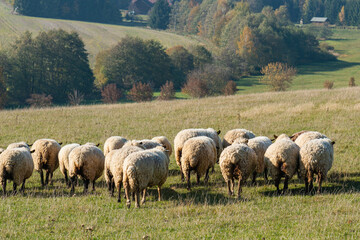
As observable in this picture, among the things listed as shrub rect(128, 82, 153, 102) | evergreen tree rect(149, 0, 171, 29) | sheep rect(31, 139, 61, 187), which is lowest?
shrub rect(128, 82, 153, 102)

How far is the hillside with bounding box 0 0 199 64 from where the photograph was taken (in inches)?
3746

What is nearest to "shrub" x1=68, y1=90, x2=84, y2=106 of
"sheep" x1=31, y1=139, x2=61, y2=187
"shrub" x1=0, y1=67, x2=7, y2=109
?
"shrub" x1=0, y1=67, x2=7, y2=109

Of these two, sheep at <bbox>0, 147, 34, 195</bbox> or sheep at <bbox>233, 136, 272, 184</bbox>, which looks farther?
sheep at <bbox>233, 136, 272, 184</bbox>

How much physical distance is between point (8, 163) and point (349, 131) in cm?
1629

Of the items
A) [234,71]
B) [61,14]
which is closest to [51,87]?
[234,71]

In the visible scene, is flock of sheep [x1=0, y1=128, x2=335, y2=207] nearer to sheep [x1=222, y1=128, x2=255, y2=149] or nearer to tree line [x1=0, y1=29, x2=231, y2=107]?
sheep [x1=222, y1=128, x2=255, y2=149]

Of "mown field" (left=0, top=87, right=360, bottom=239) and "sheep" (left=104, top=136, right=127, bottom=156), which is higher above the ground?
"sheep" (left=104, top=136, right=127, bottom=156)

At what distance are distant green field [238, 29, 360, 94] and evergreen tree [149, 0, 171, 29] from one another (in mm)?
59435

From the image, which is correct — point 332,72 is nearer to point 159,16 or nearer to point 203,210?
point 159,16

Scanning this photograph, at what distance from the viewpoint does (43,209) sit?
421 inches

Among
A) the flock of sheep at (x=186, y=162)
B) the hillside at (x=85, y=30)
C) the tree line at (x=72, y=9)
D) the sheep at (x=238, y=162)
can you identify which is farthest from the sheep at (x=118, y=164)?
the tree line at (x=72, y=9)

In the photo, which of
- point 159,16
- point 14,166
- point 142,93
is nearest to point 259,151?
point 14,166

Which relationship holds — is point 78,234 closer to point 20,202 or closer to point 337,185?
point 20,202

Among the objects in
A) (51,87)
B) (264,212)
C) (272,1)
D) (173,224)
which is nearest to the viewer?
(173,224)
